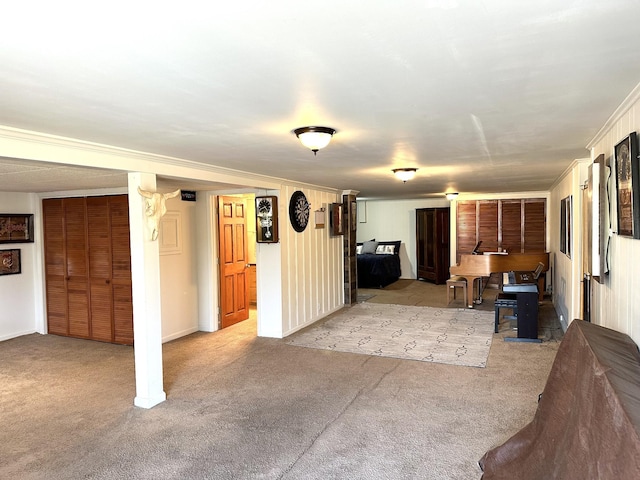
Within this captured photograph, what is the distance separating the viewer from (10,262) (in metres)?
5.89

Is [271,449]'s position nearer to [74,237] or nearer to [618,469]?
[618,469]

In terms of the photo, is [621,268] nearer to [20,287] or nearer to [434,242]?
[20,287]

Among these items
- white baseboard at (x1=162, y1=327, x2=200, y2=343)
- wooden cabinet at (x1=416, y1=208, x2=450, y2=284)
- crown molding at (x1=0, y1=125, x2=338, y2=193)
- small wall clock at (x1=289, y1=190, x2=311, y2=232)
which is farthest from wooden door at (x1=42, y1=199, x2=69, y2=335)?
wooden cabinet at (x1=416, y1=208, x2=450, y2=284)

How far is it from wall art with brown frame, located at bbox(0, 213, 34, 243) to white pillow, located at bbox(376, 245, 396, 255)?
750 cm

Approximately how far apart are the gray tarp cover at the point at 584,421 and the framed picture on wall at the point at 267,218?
3660mm

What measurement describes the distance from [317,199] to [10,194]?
4161mm

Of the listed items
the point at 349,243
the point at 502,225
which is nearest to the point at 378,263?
the point at 349,243

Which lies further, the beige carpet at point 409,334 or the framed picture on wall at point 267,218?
the framed picture on wall at point 267,218

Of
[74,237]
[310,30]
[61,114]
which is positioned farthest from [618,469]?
[74,237]

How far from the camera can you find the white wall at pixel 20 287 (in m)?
5.80

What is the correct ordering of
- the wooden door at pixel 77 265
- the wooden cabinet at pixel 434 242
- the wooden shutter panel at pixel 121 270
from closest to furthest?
the wooden shutter panel at pixel 121 270 < the wooden door at pixel 77 265 < the wooden cabinet at pixel 434 242

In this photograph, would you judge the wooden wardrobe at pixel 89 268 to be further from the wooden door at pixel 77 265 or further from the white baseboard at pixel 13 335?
the white baseboard at pixel 13 335

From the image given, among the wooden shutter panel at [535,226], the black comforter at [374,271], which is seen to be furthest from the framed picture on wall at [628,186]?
the black comforter at [374,271]

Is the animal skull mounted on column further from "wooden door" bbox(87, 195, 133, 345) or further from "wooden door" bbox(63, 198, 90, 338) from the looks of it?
"wooden door" bbox(63, 198, 90, 338)
